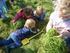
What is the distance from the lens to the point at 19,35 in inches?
99.0

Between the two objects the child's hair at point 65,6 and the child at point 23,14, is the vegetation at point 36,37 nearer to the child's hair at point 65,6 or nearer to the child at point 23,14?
the child at point 23,14

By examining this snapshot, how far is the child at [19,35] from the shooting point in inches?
95.3

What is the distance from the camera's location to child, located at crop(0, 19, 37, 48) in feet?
7.94

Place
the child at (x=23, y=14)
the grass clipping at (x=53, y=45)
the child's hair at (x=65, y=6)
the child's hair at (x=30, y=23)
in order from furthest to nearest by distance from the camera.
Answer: the child at (x=23, y=14) → the child's hair at (x=30, y=23) → the child's hair at (x=65, y=6) → the grass clipping at (x=53, y=45)

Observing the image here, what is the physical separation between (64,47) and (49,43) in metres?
0.14

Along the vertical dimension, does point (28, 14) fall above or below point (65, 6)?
below

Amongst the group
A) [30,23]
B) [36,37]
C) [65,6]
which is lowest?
[36,37]

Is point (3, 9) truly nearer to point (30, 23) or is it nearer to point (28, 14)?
point (28, 14)

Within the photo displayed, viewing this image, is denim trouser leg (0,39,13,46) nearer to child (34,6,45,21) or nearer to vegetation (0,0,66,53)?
vegetation (0,0,66,53)

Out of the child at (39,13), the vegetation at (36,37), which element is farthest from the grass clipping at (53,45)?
the child at (39,13)

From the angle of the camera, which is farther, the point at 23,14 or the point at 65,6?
the point at 23,14

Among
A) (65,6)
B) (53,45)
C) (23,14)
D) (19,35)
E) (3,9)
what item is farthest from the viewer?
(3,9)

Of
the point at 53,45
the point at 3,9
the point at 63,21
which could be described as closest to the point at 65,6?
the point at 63,21

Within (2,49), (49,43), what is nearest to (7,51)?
(2,49)
